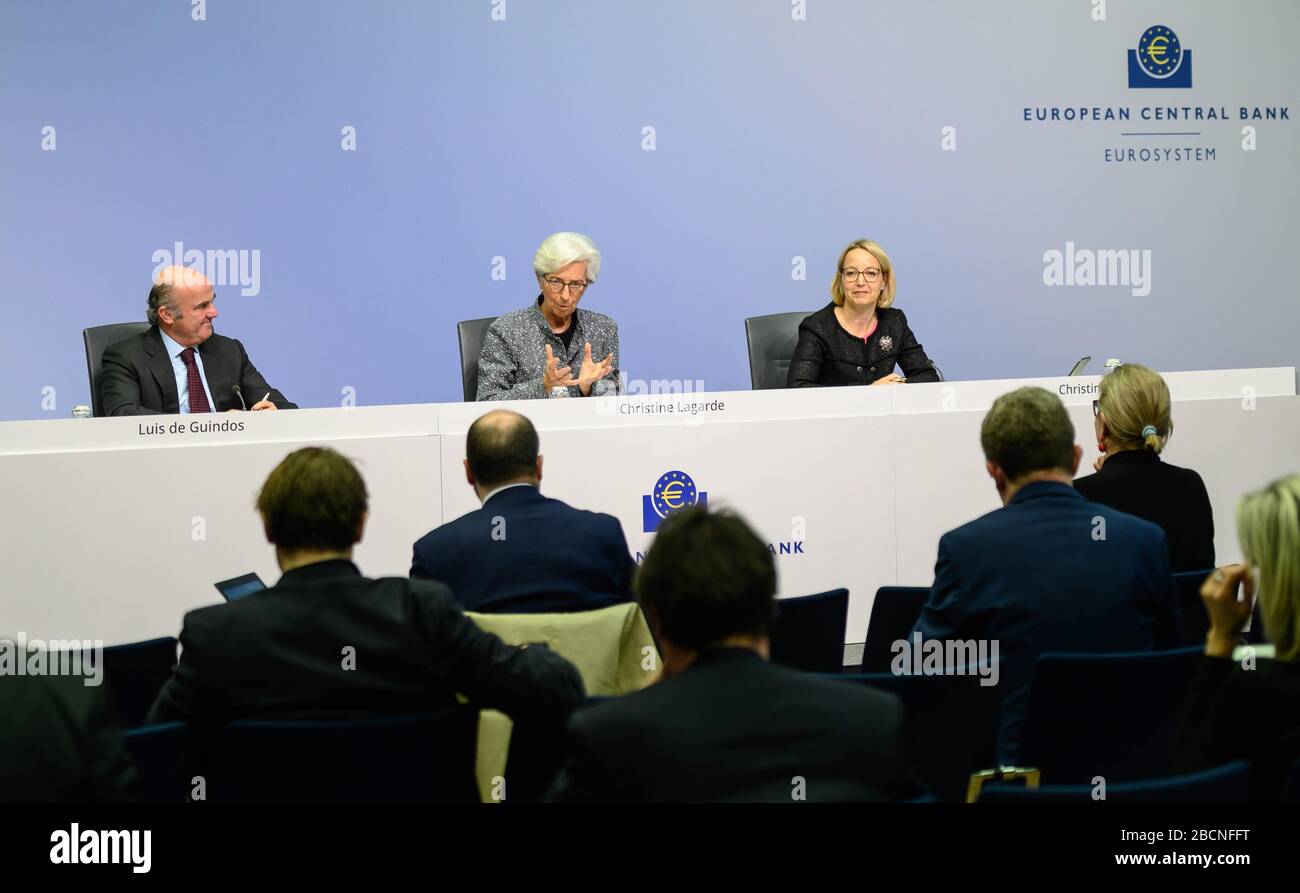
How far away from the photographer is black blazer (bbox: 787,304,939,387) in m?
4.86

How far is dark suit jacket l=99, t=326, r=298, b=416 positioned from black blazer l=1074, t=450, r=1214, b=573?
9.21ft

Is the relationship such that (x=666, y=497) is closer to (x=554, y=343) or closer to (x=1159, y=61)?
(x=554, y=343)

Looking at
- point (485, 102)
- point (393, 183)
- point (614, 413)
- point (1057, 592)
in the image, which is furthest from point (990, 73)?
point (1057, 592)

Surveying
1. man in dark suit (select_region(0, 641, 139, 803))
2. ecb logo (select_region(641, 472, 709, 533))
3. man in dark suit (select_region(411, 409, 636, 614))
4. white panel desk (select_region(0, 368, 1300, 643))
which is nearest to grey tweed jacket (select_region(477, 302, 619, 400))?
white panel desk (select_region(0, 368, 1300, 643))

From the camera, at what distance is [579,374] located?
468cm

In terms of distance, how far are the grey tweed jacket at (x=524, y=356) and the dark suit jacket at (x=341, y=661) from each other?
254 cm

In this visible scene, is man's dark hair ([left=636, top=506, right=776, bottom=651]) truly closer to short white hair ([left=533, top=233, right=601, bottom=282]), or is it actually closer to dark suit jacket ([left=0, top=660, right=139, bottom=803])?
dark suit jacket ([left=0, top=660, right=139, bottom=803])

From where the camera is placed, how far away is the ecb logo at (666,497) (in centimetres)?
406

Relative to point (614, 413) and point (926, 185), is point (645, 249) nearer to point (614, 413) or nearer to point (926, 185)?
point (926, 185)

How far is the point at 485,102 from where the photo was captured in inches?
244

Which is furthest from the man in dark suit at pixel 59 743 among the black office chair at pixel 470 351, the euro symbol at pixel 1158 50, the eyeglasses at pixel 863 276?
the euro symbol at pixel 1158 50

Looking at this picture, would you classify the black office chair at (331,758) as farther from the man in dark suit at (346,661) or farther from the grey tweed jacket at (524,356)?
the grey tweed jacket at (524,356)
